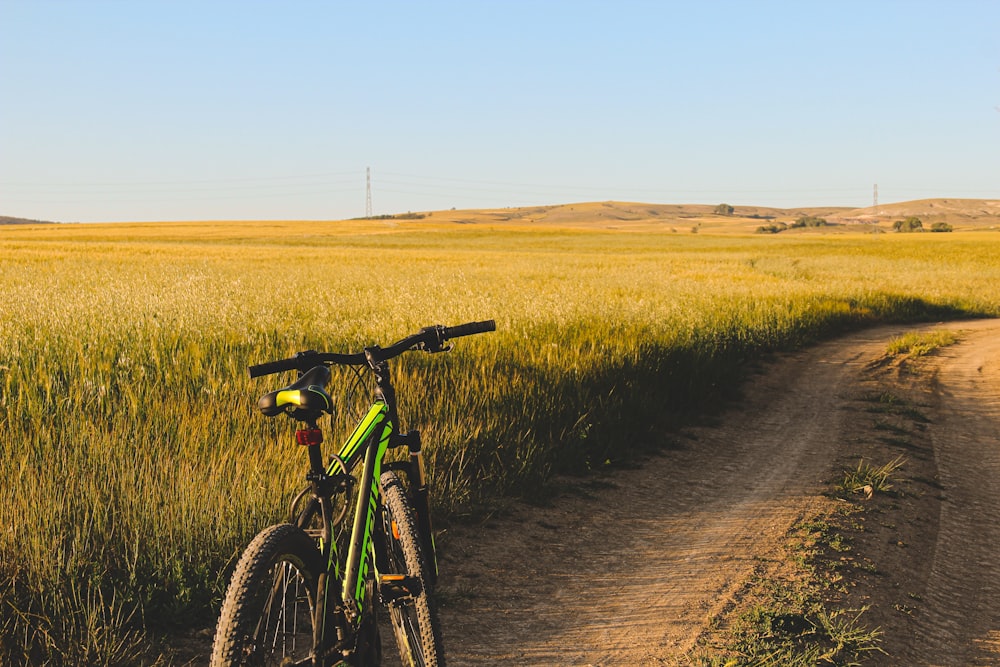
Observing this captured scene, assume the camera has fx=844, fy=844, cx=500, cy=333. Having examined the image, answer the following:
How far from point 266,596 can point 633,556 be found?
3353mm

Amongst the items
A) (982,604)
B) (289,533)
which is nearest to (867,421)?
(982,604)

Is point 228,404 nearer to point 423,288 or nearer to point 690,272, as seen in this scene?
point 423,288

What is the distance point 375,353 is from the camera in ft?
10.5

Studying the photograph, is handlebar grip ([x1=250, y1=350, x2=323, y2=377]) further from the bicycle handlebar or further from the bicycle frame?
the bicycle frame

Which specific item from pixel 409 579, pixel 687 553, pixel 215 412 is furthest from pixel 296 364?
pixel 215 412

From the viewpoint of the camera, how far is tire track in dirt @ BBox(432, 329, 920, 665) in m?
4.29

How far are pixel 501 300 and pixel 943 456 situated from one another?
343 inches

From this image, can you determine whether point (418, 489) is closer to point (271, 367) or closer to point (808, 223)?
point (271, 367)

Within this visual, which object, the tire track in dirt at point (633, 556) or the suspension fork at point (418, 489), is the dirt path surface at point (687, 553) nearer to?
the tire track in dirt at point (633, 556)

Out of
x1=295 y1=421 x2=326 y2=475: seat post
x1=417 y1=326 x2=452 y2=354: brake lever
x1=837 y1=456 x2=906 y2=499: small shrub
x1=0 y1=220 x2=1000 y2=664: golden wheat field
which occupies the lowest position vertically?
x1=837 y1=456 x2=906 y2=499: small shrub

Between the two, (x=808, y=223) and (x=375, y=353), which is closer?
(x=375, y=353)

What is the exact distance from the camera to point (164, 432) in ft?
18.9

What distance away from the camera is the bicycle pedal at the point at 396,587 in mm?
3059

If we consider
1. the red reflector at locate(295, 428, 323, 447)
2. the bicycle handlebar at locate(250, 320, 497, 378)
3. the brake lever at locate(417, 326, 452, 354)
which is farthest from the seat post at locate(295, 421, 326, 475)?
the brake lever at locate(417, 326, 452, 354)
